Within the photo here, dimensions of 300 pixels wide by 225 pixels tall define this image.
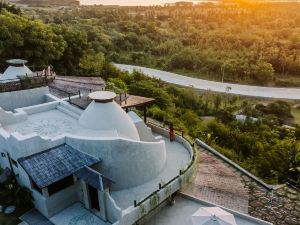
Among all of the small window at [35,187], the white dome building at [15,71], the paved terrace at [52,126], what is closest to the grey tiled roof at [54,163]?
the small window at [35,187]

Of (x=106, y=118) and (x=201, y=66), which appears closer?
(x=106, y=118)

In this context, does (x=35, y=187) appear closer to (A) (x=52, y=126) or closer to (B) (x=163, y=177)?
(A) (x=52, y=126)

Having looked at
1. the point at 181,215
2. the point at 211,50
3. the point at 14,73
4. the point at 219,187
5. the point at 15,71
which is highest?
the point at 15,71

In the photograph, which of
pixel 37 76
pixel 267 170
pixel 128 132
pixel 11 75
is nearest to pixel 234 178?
pixel 267 170

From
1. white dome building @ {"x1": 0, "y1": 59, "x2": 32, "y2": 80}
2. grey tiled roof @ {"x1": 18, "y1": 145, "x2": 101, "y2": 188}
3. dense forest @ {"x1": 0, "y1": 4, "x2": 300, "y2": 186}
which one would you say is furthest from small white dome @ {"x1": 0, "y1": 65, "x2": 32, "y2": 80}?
grey tiled roof @ {"x1": 18, "y1": 145, "x2": 101, "y2": 188}

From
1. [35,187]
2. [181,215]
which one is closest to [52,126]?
[35,187]

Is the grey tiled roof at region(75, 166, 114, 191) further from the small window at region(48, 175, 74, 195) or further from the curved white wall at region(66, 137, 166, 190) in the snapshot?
the curved white wall at region(66, 137, 166, 190)

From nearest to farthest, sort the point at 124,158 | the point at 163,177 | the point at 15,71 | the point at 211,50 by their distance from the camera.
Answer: the point at 124,158 < the point at 163,177 < the point at 15,71 < the point at 211,50

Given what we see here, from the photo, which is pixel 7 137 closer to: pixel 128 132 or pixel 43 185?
pixel 43 185

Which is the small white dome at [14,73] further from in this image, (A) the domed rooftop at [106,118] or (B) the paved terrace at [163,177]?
(B) the paved terrace at [163,177]
